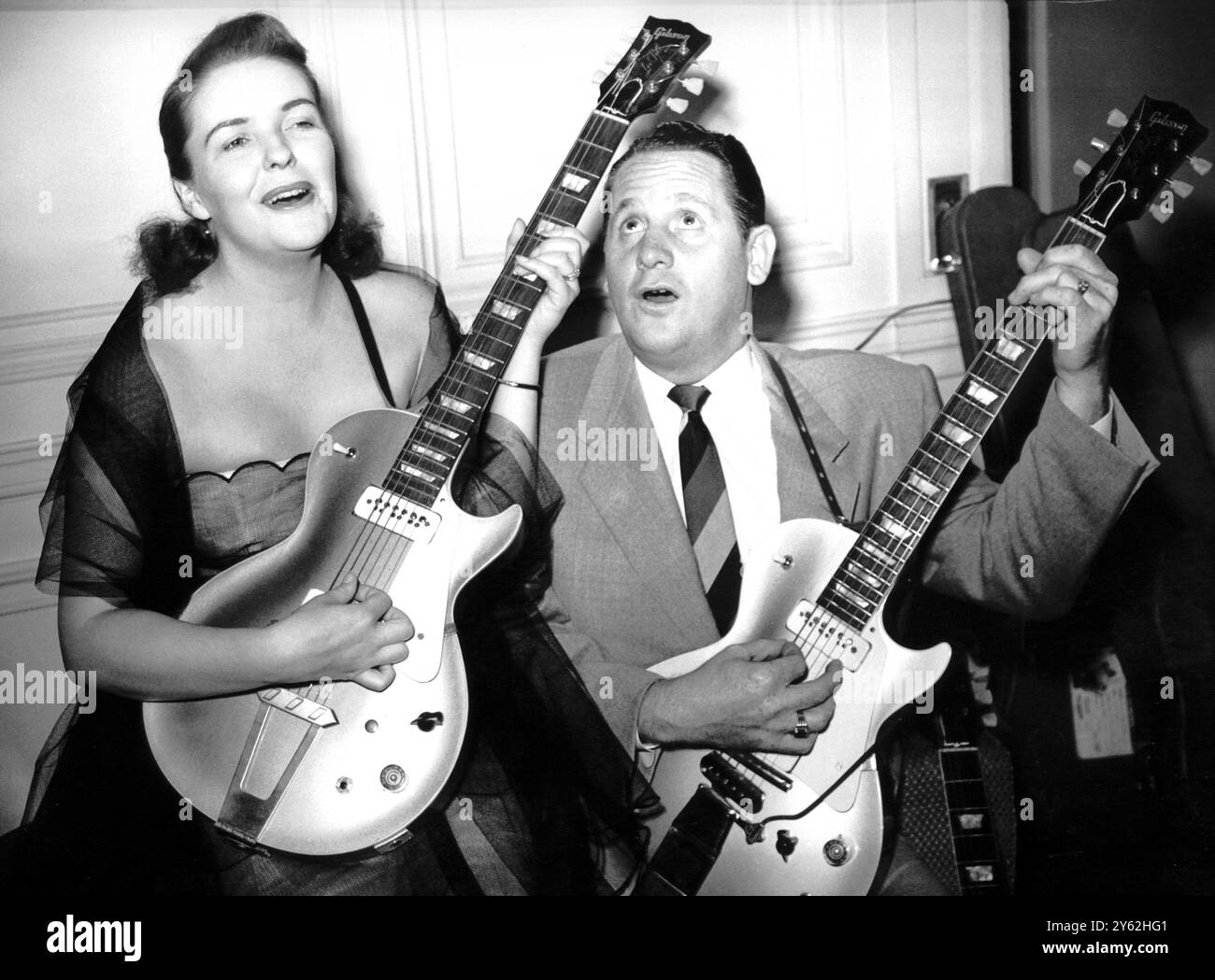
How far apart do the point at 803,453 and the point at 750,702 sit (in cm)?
38

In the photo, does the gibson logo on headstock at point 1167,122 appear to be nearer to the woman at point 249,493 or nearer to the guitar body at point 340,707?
the woman at point 249,493

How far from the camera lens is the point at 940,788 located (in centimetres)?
185

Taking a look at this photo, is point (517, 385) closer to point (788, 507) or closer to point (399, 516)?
point (399, 516)

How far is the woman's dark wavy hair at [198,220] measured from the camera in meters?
1.86

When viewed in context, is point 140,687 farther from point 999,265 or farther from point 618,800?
point 999,265

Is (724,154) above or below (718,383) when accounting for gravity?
above

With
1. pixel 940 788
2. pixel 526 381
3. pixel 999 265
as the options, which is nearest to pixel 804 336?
pixel 999 265

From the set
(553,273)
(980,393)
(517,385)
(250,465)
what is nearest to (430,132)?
(553,273)

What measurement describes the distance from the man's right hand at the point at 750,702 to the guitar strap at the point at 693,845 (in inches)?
3.5

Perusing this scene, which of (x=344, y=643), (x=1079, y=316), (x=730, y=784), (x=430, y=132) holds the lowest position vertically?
(x=730, y=784)

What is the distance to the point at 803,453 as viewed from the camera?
188cm

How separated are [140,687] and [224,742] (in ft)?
0.50

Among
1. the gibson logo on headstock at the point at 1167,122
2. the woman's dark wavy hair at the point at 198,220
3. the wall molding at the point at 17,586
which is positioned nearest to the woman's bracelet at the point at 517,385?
the woman's dark wavy hair at the point at 198,220

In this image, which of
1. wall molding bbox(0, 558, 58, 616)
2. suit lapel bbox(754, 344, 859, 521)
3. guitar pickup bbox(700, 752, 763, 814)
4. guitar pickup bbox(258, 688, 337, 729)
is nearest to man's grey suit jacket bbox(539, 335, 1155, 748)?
suit lapel bbox(754, 344, 859, 521)
